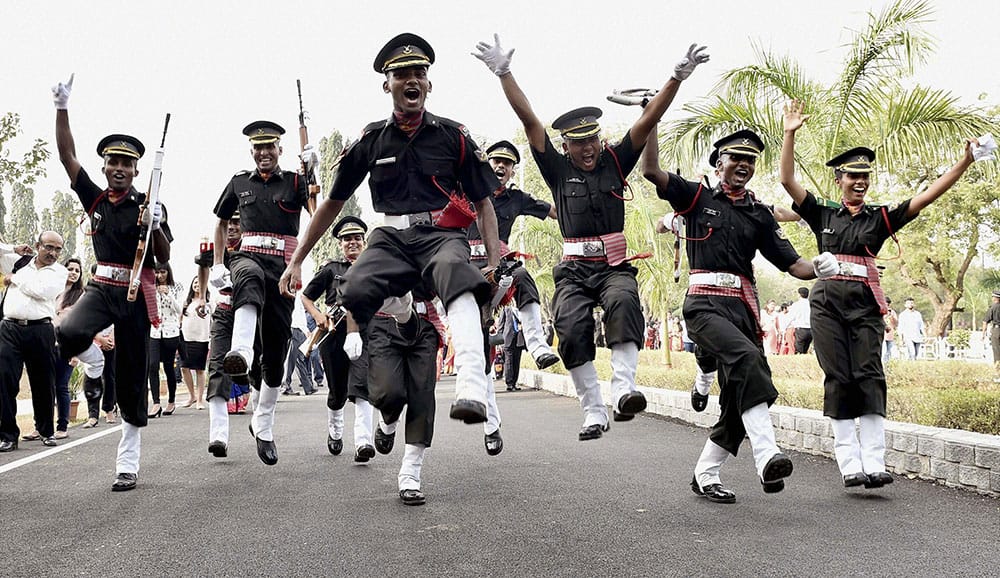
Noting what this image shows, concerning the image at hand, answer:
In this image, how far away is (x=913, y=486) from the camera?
25.2 feet

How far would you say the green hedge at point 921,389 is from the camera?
880cm

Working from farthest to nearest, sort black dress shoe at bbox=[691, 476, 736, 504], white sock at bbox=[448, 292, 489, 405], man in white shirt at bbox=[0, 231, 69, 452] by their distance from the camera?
man in white shirt at bbox=[0, 231, 69, 452]
black dress shoe at bbox=[691, 476, 736, 504]
white sock at bbox=[448, 292, 489, 405]

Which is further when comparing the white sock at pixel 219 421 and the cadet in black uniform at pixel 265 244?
the white sock at pixel 219 421

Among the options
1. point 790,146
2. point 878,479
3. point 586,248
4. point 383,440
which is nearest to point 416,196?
point 586,248

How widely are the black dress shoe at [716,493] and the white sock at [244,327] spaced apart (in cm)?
404

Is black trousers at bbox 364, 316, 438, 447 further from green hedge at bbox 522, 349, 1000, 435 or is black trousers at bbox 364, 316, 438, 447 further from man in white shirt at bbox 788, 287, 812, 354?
man in white shirt at bbox 788, 287, 812, 354

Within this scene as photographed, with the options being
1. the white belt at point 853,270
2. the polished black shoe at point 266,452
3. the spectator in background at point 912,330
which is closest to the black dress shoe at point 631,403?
the white belt at point 853,270

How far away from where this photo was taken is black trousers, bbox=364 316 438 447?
23.7ft

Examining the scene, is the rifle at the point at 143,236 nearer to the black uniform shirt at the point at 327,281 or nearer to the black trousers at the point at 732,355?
the black uniform shirt at the point at 327,281

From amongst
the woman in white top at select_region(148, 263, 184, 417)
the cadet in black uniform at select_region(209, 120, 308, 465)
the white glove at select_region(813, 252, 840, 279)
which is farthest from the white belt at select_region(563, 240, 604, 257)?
the woman in white top at select_region(148, 263, 184, 417)

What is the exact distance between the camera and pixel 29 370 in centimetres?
1138

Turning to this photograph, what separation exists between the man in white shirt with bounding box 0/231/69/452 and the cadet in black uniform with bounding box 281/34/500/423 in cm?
605

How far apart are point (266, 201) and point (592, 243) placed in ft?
10.4

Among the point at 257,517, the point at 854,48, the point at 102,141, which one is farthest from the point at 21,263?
the point at 854,48
